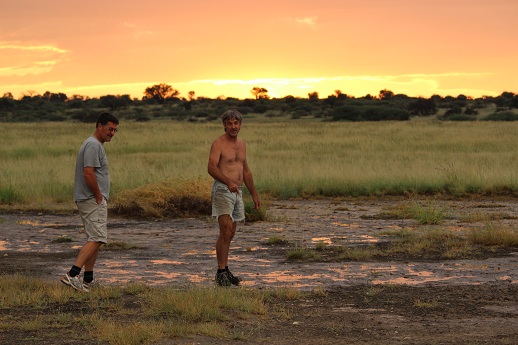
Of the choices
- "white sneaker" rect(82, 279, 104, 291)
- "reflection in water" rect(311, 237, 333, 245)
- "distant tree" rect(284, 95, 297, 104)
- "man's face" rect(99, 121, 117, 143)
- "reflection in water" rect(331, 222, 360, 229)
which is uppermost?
"distant tree" rect(284, 95, 297, 104)

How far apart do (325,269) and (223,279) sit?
1.89 meters

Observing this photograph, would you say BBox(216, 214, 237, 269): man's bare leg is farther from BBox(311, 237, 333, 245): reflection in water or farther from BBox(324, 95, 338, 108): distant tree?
BBox(324, 95, 338, 108): distant tree

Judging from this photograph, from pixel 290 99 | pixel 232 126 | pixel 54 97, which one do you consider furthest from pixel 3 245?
pixel 54 97

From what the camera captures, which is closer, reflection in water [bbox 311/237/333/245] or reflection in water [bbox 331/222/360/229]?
reflection in water [bbox 311/237/333/245]

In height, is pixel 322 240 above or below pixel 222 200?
below

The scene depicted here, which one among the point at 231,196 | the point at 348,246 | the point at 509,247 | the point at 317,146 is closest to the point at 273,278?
the point at 231,196

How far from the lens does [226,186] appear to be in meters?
10.3

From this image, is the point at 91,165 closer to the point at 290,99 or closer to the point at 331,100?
the point at 331,100

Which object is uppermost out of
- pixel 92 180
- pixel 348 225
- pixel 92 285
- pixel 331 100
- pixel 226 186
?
pixel 331 100

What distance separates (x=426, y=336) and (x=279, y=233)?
787 centimetres

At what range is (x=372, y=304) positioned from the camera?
9.29 meters

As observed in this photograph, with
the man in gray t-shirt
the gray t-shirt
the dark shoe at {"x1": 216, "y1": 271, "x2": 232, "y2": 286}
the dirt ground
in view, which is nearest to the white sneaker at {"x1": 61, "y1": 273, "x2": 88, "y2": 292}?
the man in gray t-shirt

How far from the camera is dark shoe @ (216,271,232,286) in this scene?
1022 centimetres

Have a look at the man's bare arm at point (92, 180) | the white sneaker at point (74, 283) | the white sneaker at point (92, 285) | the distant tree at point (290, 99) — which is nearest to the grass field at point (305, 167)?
the white sneaker at point (92, 285)
